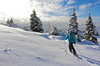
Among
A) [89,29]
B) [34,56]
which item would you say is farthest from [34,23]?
[34,56]

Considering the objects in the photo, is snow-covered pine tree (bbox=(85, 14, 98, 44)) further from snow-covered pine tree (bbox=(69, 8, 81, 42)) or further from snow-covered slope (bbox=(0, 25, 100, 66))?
snow-covered slope (bbox=(0, 25, 100, 66))

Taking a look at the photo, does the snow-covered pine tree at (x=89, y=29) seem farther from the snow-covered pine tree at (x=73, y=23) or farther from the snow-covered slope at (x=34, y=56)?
the snow-covered slope at (x=34, y=56)

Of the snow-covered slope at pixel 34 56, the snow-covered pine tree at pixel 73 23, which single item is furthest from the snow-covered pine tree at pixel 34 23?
the snow-covered slope at pixel 34 56

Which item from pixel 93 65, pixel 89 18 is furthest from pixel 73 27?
pixel 93 65

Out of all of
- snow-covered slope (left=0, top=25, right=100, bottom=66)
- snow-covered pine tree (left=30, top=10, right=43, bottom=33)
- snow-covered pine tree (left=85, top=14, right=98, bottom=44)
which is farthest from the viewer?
snow-covered pine tree (left=30, top=10, right=43, bottom=33)

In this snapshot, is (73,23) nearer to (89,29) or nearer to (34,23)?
(89,29)

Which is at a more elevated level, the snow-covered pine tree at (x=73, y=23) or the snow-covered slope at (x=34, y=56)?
the snow-covered pine tree at (x=73, y=23)

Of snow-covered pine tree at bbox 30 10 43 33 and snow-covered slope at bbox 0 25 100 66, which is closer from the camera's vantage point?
snow-covered slope at bbox 0 25 100 66

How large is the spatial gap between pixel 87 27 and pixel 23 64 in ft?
84.1

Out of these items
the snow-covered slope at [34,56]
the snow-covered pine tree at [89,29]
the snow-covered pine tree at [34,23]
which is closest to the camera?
the snow-covered slope at [34,56]

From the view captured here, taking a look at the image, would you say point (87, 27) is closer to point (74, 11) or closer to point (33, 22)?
point (74, 11)

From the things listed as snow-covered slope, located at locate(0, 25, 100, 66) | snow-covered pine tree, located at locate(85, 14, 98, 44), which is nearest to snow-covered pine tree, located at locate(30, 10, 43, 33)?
snow-covered pine tree, located at locate(85, 14, 98, 44)

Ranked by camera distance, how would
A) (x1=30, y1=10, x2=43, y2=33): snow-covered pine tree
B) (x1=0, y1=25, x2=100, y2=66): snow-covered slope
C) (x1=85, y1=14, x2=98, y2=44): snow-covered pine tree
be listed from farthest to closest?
(x1=30, y1=10, x2=43, y2=33): snow-covered pine tree → (x1=85, y1=14, x2=98, y2=44): snow-covered pine tree → (x1=0, y1=25, x2=100, y2=66): snow-covered slope

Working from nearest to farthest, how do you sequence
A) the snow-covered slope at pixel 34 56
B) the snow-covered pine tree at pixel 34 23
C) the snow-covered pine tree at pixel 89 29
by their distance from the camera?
the snow-covered slope at pixel 34 56
the snow-covered pine tree at pixel 89 29
the snow-covered pine tree at pixel 34 23
